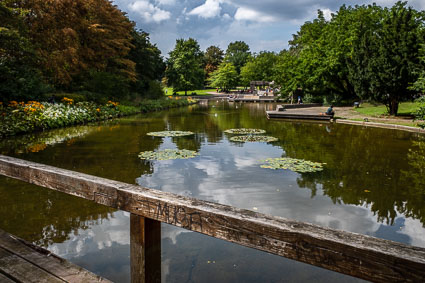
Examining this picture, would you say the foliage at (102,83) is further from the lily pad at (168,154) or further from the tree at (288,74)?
the tree at (288,74)

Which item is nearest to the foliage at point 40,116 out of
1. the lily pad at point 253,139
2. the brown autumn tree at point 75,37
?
the brown autumn tree at point 75,37

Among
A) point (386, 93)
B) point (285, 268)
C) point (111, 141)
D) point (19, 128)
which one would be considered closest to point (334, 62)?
point (386, 93)

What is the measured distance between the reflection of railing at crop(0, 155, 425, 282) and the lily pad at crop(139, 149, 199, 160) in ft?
29.0

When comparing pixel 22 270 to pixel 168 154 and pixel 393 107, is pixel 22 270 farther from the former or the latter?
pixel 393 107

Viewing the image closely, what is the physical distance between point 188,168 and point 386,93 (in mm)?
20032

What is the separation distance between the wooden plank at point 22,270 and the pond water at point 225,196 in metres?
1.81

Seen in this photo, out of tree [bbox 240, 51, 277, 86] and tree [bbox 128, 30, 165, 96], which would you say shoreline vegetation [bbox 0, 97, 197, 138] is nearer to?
tree [bbox 128, 30, 165, 96]

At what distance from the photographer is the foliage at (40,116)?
679 inches

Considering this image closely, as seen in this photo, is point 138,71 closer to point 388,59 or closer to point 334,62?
point 334,62

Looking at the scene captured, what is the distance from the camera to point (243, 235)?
1.98 m

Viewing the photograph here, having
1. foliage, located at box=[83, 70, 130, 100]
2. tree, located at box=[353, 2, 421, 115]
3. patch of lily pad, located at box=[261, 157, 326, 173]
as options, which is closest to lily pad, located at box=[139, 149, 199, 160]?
patch of lily pad, located at box=[261, 157, 326, 173]

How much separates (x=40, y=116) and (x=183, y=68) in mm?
55049

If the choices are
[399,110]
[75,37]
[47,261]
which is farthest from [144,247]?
[399,110]

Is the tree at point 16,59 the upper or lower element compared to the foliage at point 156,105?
upper
